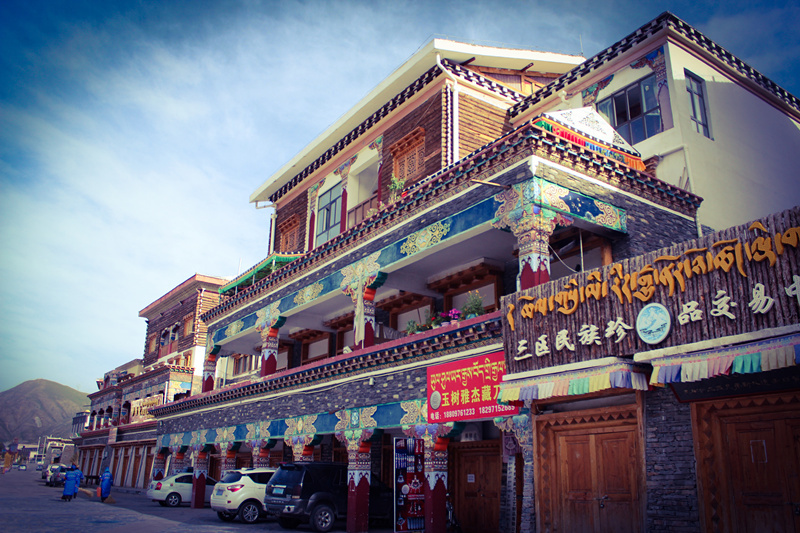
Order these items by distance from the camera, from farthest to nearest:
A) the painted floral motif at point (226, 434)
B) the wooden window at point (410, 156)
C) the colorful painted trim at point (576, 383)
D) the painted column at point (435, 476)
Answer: the painted floral motif at point (226, 434) → the wooden window at point (410, 156) → the painted column at point (435, 476) → the colorful painted trim at point (576, 383)

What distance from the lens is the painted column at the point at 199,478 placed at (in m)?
24.8

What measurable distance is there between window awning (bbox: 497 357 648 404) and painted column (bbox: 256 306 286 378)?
41.9 ft

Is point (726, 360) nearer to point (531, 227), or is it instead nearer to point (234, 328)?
point (531, 227)

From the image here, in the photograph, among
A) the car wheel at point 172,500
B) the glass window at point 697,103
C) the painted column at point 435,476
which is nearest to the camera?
the painted column at point 435,476

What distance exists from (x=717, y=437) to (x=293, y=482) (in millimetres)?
10634

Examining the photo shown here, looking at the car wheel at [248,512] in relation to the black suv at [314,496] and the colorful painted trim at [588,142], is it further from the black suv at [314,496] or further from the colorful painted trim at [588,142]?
the colorful painted trim at [588,142]

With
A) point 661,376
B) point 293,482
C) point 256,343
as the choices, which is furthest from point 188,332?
point 661,376

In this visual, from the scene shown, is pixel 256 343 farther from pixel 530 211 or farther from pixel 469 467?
pixel 530 211

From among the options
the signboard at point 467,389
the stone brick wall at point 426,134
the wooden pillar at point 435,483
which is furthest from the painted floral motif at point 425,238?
the wooden pillar at point 435,483

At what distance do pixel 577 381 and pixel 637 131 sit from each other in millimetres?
9846

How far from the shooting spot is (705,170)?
54.6ft

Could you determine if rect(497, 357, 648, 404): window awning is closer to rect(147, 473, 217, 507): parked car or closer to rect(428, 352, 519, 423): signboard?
rect(428, 352, 519, 423): signboard

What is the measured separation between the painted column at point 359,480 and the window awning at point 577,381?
6.00 m

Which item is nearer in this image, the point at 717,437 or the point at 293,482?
the point at 717,437
